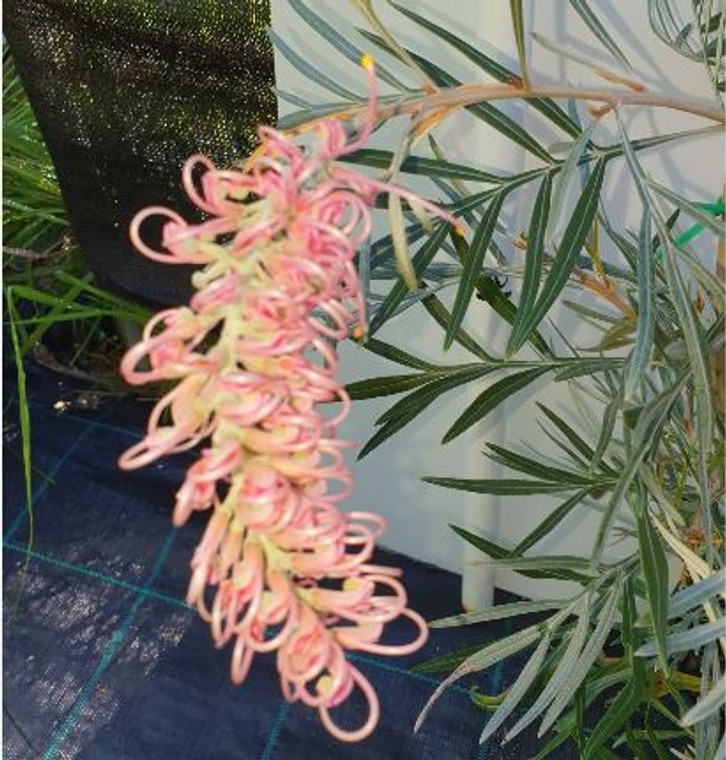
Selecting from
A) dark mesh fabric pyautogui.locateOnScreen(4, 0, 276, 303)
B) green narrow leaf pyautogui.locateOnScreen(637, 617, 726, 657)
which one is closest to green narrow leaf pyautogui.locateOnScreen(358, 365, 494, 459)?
green narrow leaf pyautogui.locateOnScreen(637, 617, 726, 657)

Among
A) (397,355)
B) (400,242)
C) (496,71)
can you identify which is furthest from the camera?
(397,355)

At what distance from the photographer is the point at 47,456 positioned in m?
1.49

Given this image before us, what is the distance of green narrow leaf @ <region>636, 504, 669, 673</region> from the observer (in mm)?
610

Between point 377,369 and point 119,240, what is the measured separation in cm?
29

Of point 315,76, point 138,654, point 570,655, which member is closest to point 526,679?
point 570,655

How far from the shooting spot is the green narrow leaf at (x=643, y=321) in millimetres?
545

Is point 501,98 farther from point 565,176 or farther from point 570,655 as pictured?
point 570,655

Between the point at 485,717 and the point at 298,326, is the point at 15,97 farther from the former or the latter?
the point at 298,326

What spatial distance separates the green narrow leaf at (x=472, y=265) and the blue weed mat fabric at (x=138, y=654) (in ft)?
2.10

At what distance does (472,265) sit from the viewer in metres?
0.64

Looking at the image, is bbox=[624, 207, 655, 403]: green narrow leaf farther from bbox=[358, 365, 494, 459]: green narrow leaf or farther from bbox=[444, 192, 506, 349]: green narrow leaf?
bbox=[358, 365, 494, 459]: green narrow leaf

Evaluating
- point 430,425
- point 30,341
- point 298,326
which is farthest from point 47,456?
A: point 298,326

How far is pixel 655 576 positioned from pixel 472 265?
0.64 ft

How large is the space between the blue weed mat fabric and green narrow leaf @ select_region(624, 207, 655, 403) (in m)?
0.69
